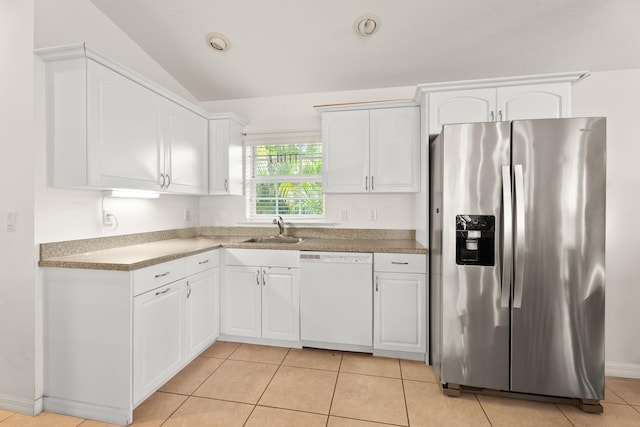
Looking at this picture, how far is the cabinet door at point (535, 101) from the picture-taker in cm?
224

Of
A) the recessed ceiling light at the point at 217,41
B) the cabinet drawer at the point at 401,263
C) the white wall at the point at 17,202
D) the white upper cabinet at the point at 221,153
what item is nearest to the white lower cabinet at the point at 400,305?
the cabinet drawer at the point at 401,263

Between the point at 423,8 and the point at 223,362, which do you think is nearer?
the point at 423,8

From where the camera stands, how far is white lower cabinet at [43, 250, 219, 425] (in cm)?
176

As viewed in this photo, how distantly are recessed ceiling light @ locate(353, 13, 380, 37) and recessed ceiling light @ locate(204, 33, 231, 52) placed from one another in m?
1.10

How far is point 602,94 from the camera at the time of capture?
2.48 metres

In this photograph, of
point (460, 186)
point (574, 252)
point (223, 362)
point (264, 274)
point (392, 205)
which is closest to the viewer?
point (574, 252)

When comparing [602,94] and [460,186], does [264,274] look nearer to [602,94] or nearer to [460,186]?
[460,186]

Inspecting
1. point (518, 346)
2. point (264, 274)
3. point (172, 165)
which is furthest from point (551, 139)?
point (172, 165)

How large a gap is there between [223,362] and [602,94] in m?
3.81

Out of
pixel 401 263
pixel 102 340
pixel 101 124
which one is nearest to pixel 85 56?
pixel 101 124

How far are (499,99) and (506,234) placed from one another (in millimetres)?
1104

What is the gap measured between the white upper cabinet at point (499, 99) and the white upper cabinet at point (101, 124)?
7.04ft

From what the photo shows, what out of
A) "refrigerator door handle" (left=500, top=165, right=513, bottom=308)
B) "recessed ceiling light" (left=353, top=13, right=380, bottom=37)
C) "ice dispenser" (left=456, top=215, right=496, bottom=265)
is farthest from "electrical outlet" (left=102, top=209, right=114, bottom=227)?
"refrigerator door handle" (left=500, top=165, right=513, bottom=308)

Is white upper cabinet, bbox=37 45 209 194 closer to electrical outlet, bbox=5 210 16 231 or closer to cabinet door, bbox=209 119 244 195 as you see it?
electrical outlet, bbox=5 210 16 231
